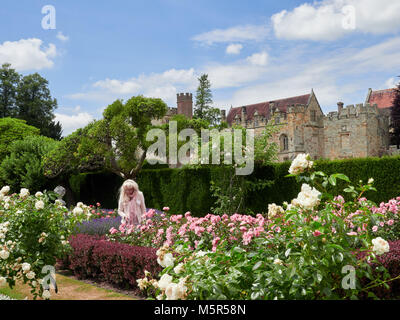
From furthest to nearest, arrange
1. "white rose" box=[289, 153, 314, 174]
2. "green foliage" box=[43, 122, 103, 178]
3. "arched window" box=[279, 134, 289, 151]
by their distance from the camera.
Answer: "arched window" box=[279, 134, 289, 151], "green foliage" box=[43, 122, 103, 178], "white rose" box=[289, 153, 314, 174]

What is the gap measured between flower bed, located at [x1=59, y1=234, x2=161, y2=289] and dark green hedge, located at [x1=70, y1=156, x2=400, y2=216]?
6926 millimetres

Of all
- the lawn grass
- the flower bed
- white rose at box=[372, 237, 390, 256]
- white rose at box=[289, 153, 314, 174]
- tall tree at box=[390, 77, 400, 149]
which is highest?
tall tree at box=[390, 77, 400, 149]

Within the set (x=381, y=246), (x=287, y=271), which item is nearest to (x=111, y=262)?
(x=287, y=271)

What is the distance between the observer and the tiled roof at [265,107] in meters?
46.7

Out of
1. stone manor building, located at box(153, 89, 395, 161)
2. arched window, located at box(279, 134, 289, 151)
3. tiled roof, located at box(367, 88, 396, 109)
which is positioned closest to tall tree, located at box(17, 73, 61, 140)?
stone manor building, located at box(153, 89, 395, 161)

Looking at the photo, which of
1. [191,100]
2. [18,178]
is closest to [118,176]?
[18,178]

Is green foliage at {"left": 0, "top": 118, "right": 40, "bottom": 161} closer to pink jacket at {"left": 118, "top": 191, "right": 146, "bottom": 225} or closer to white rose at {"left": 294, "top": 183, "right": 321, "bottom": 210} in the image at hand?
pink jacket at {"left": 118, "top": 191, "right": 146, "bottom": 225}

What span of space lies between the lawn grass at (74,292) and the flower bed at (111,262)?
27 cm

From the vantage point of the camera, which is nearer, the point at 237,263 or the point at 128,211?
the point at 237,263

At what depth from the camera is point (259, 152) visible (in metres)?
13.1

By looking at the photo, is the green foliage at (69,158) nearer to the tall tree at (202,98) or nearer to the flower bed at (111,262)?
the flower bed at (111,262)

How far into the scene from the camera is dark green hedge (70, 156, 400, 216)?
35.7ft

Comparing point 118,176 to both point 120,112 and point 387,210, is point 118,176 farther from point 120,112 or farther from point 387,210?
point 387,210
